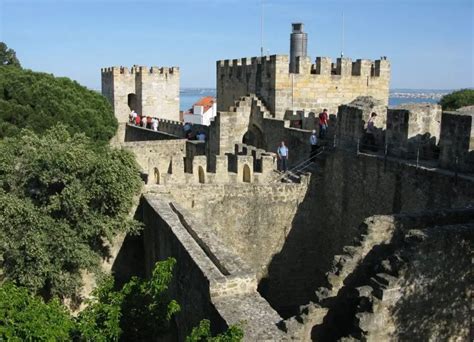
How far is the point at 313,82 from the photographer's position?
64.4 feet

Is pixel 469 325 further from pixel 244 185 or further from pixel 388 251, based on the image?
pixel 244 185

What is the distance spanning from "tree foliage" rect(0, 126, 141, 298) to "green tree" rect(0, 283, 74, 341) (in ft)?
15.5

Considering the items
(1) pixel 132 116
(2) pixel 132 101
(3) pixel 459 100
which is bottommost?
(1) pixel 132 116

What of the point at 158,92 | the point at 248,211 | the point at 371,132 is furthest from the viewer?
the point at 158,92

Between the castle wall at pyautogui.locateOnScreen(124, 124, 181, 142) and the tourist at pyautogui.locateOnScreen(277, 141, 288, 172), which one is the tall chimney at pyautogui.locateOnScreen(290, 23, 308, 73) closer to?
the castle wall at pyautogui.locateOnScreen(124, 124, 181, 142)

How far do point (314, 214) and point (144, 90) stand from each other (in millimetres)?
21310

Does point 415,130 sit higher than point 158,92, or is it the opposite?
point 158,92

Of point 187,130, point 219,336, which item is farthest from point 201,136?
point 219,336

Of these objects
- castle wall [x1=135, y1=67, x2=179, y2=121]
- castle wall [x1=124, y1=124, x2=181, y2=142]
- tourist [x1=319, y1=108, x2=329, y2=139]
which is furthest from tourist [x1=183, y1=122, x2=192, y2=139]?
tourist [x1=319, y1=108, x2=329, y2=139]

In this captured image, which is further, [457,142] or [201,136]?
[201,136]

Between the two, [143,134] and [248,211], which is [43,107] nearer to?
[143,134]

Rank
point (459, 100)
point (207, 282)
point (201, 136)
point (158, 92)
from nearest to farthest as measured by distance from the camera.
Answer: point (207, 282) < point (201, 136) < point (158, 92) < point (459, 100)

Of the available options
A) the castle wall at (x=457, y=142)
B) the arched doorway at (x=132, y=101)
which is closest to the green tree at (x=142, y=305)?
the castle wall at (x=457, y=142)

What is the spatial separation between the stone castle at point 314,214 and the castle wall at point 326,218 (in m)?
0.04
